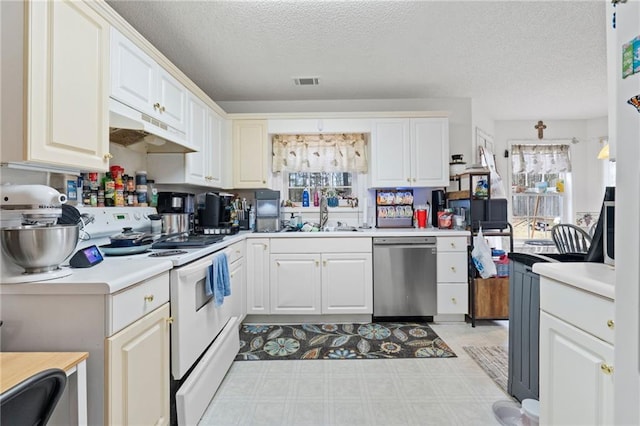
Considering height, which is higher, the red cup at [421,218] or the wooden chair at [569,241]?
the red cup at [421,218]

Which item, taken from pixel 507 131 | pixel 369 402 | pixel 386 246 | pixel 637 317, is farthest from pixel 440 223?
pixel 637 317

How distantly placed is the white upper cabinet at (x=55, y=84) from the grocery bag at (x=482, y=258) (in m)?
3.01

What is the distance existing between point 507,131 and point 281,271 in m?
4.04

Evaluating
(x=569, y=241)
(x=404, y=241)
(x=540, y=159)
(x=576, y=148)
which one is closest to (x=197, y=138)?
(x=404, y=241)

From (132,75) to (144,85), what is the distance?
0.12 m

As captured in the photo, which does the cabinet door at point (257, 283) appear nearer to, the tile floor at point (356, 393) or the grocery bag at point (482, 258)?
the tile floor at point (356, 393)

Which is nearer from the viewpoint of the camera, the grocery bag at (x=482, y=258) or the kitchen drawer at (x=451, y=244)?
the grocery bag at (x=482, y=258)

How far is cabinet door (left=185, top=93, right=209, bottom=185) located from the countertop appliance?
0.62 m

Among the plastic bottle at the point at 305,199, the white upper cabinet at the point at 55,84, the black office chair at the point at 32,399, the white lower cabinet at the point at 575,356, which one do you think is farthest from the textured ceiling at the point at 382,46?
the black office chair at the point at 32,399

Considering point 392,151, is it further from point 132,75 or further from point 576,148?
point 576,148

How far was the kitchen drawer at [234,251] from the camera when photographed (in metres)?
2.34

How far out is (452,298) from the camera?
9.55 feet

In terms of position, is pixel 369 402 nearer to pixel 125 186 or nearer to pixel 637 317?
pixel 637 317

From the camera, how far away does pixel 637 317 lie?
671 millimetres
